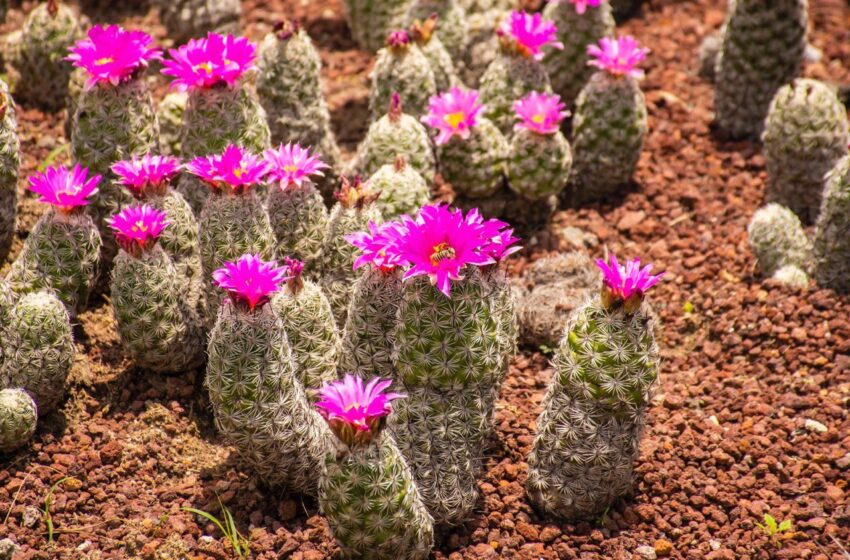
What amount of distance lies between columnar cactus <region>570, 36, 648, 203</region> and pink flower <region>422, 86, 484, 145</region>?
0.87 metres

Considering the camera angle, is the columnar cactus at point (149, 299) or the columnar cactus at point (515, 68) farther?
the columnar cactus at point (515, 68)

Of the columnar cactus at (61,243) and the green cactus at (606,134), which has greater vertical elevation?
the green cactus at (606,134)

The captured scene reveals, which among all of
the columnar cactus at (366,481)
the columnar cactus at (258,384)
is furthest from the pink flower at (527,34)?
the columnar cactus at (366,481)

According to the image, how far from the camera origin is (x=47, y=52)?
6719mm

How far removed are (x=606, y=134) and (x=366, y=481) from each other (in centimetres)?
330

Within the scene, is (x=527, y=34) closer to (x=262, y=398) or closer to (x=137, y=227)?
(x=137, y=227)

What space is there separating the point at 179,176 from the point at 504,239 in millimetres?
2184

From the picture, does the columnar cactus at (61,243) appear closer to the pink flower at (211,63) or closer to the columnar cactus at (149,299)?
the columnar cactus at (149,299)

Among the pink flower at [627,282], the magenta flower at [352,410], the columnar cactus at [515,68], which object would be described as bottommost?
the magenta flower at [352,410]

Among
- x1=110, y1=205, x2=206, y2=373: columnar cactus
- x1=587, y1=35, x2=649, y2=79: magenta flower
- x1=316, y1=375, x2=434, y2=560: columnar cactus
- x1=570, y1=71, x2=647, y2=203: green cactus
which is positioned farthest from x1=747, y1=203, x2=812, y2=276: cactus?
x1=110, y1=205, x2=206, y2=373: columnar cactus

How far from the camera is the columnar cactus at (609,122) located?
250 inches

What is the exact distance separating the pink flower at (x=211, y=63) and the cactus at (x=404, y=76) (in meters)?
1.18

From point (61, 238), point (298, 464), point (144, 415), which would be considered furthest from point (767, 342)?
point (61, 238)

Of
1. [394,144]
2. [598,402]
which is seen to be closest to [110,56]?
[394,144]
